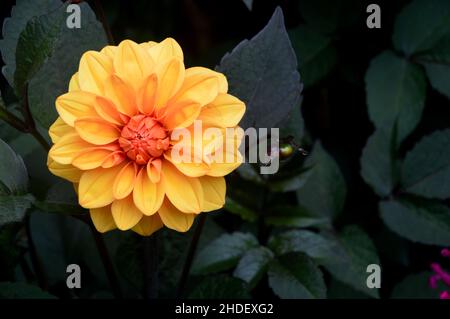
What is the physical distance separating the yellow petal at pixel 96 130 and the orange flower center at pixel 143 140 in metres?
0.01

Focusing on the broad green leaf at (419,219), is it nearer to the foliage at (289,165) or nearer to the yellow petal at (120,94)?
the foliage at (289,165)

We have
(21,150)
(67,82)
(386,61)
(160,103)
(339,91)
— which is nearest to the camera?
(160,103)

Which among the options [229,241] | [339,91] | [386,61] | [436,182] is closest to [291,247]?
[229,241]

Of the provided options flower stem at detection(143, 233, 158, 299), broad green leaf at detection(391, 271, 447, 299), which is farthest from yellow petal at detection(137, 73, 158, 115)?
broad green leaf at detection(391, 271, 447, 299)

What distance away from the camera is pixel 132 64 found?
2.43 ft

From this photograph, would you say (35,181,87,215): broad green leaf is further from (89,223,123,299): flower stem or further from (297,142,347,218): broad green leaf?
(297,142,347,218): broad green leaf

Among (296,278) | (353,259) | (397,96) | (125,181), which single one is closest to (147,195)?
(125,181)

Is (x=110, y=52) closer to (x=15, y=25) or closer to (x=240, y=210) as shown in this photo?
(x=15, y=25)

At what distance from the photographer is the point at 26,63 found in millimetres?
778

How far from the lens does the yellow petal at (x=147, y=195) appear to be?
0.71 metres

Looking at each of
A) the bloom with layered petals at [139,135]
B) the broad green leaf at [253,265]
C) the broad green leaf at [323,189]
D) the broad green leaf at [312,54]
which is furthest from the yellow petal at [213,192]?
the broad green leaf at [312,54]

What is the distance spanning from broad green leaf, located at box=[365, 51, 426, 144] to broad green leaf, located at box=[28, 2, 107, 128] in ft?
1.81

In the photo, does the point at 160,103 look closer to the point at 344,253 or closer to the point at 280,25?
the point at 280,25

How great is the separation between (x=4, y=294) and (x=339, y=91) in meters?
0.83
